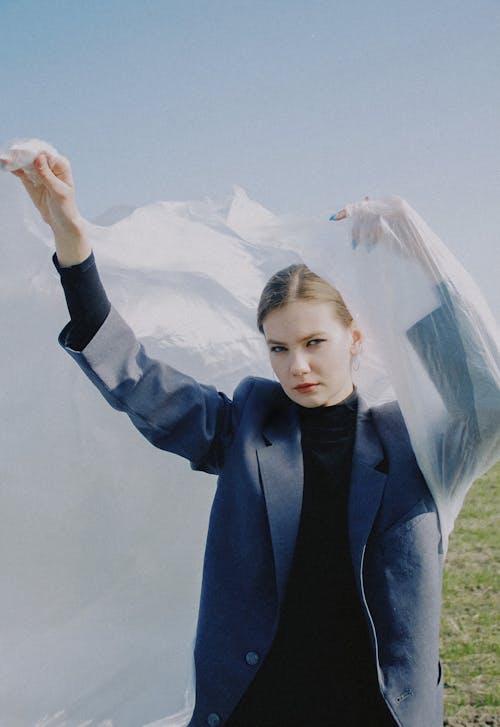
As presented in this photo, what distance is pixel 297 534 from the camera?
1883 mm

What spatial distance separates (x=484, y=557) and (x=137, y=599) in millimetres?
3503

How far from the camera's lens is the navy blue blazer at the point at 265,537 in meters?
1.84

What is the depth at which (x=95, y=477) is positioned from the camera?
8.63ft

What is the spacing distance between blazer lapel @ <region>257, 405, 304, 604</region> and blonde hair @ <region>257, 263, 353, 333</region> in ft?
0.98

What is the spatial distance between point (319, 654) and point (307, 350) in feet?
2.37

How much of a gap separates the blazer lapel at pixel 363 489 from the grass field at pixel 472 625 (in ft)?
6.45

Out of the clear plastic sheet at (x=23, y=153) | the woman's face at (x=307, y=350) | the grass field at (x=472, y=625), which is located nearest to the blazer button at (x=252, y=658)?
the woman's face at (x=307, y=350)

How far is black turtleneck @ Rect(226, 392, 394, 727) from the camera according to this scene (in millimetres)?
1839

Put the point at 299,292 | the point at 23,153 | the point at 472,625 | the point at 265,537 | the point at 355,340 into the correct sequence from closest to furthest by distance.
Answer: the point at 23,153
the point at 265,537
the point at 299,292
the point at 355,340
the point at 472,625

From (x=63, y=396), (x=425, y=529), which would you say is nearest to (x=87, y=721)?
(x=63, y=396)

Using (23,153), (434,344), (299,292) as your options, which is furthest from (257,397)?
(23,153)

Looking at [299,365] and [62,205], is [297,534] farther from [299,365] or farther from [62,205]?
[62,205]

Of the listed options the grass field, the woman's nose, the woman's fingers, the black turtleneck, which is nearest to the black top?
the black turtleneck

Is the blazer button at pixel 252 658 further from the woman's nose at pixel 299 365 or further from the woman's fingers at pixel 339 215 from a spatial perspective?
the woman's fingers at pixel 339 215
